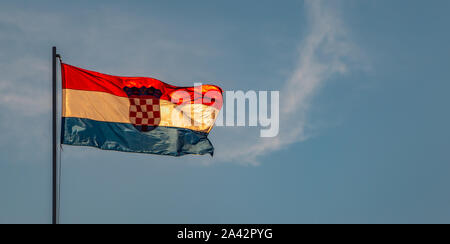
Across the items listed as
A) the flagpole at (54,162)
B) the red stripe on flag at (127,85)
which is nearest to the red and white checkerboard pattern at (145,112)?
the red stripe on flag at (127,85)

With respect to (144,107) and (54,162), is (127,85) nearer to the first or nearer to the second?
(144,107)

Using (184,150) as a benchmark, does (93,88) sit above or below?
above

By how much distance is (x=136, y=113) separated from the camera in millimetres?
35531

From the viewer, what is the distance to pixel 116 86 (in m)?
35.2

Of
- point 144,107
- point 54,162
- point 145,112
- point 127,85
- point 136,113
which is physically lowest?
point 54,162

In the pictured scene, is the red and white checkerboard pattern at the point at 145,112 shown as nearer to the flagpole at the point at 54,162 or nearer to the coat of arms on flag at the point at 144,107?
the coat of arms on flag at the point at 144,107

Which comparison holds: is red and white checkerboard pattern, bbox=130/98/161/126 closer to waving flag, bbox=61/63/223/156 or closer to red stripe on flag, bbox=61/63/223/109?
waving flag, bbox=61/63/223/156

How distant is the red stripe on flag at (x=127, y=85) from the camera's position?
3362 centimetres

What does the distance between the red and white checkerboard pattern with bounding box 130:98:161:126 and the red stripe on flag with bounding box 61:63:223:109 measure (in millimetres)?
593

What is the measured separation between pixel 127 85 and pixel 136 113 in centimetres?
146

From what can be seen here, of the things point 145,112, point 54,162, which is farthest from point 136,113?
point 54,162

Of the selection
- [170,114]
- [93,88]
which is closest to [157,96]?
[170,114]
